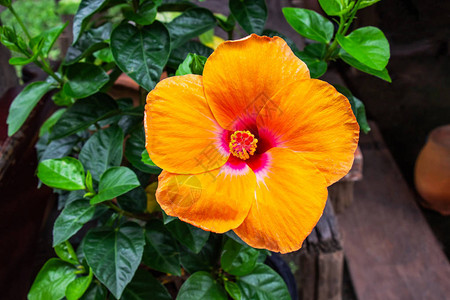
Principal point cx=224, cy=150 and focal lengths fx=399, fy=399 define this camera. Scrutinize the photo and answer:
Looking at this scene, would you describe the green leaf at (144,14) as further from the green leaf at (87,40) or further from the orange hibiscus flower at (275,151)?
→ the orange hibiscus flower at (275,151)

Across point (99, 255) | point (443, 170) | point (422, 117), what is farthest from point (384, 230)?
point (99, 255)

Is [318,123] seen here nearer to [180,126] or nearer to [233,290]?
[180,126]

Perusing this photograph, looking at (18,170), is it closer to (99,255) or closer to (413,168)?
(99,255)

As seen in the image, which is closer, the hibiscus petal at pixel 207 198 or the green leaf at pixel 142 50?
the hibiscus petal at pixel 207 198

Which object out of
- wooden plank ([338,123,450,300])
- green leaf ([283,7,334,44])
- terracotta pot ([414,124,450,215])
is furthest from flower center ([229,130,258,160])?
terracotta pot ([414,124,450,215])

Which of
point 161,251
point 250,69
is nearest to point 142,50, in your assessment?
point 250,69

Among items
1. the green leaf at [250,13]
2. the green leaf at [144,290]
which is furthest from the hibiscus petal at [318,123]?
the green leaf at [144,290]

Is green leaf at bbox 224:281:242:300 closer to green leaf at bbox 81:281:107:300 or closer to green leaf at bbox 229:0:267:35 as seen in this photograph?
green leaf at bbox 81:281:107:300
